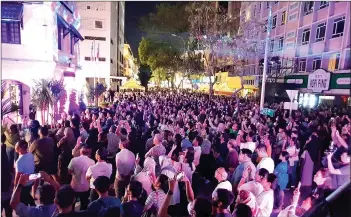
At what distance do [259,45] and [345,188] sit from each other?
6.49m

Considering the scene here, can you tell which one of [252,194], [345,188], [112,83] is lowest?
[345,188]

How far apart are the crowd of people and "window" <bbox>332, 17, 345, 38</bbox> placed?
460 cm

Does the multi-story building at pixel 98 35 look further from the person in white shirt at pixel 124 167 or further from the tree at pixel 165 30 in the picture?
the person in white shirt at pixel 124 167

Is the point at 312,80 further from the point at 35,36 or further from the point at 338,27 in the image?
the point at 35,36

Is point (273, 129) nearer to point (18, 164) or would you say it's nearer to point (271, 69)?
point (271, 69)

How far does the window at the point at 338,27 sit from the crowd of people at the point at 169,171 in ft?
15.1

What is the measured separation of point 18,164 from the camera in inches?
148

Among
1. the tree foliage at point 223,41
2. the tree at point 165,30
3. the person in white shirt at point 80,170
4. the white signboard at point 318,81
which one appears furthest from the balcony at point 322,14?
the person in white shirt at point 80,170

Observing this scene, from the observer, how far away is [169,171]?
3547 millimetres

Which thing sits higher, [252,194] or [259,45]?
[259,45]

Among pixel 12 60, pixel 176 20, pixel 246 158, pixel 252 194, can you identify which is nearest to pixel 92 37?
pixel 12 60

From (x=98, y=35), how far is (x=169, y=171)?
6.53m

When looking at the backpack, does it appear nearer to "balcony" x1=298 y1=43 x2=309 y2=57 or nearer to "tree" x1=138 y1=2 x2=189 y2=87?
"tree" x1=138 y1=2 x2=189 y2=87

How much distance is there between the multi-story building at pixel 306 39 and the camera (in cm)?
793
